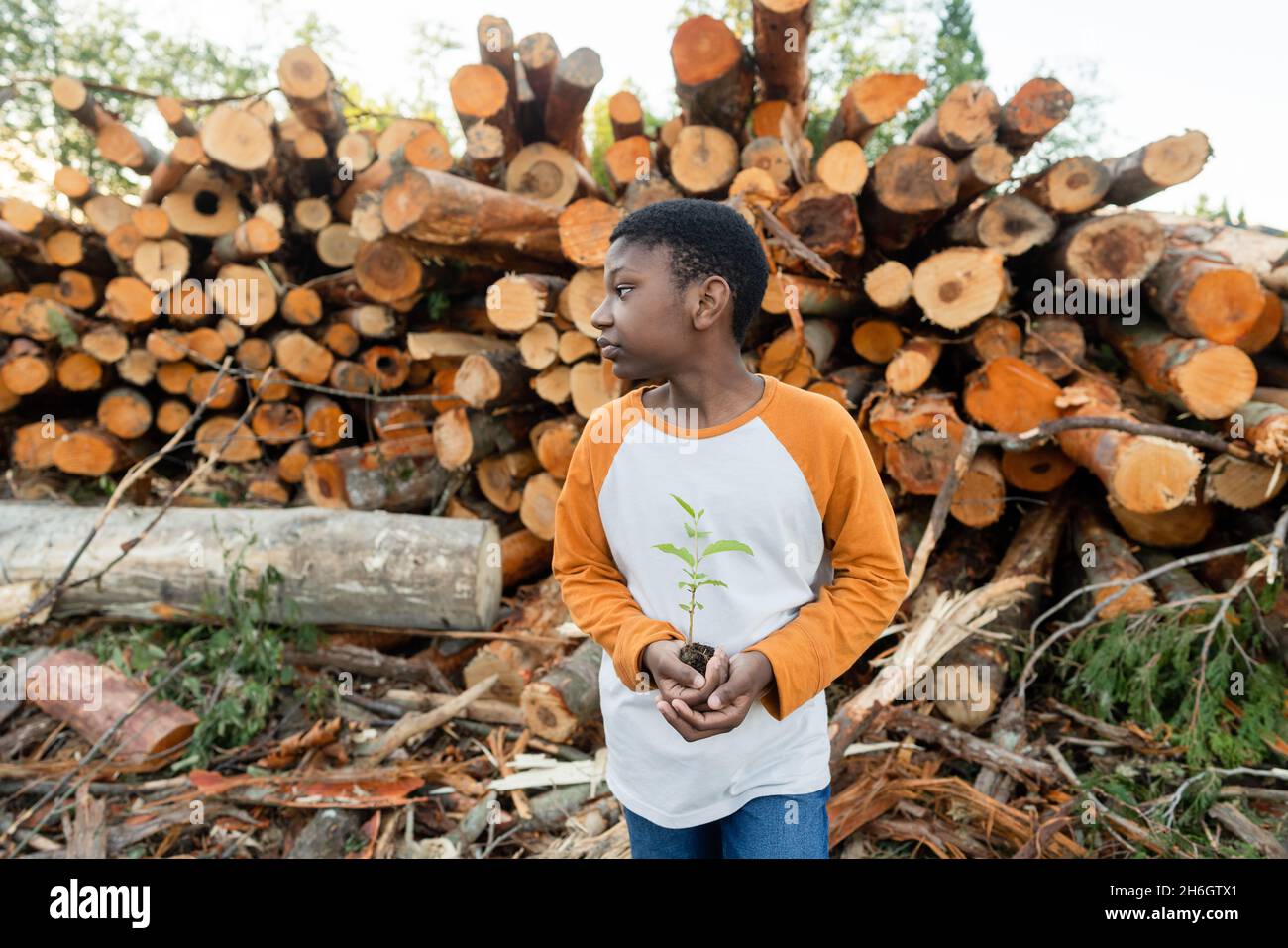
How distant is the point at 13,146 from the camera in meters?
11.7

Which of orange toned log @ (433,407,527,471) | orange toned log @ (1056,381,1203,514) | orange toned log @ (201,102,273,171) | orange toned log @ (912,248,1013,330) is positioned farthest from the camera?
orange toned log @ (201,102,273,171)

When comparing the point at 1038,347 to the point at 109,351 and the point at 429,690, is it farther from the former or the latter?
the point at 109,351

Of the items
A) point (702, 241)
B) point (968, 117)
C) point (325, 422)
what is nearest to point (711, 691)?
point (702, 241)

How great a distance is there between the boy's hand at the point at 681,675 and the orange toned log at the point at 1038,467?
8.97ft

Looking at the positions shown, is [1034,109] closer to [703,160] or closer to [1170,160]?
[1170,160]

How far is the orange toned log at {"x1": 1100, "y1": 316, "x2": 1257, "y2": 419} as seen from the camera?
9.83 ft

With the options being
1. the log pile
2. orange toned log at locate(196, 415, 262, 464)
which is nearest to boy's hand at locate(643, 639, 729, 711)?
the log pile

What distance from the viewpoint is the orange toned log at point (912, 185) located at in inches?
136

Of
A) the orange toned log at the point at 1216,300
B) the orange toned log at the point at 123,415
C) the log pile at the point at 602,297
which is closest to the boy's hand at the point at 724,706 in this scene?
the log pile at the point at 602,297

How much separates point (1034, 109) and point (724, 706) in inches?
139

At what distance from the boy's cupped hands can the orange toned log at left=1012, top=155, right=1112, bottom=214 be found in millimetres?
3314

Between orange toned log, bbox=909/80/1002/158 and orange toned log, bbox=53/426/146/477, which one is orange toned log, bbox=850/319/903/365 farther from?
orange toned log, bbox=53/426/146/477

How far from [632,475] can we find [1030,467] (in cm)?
272
